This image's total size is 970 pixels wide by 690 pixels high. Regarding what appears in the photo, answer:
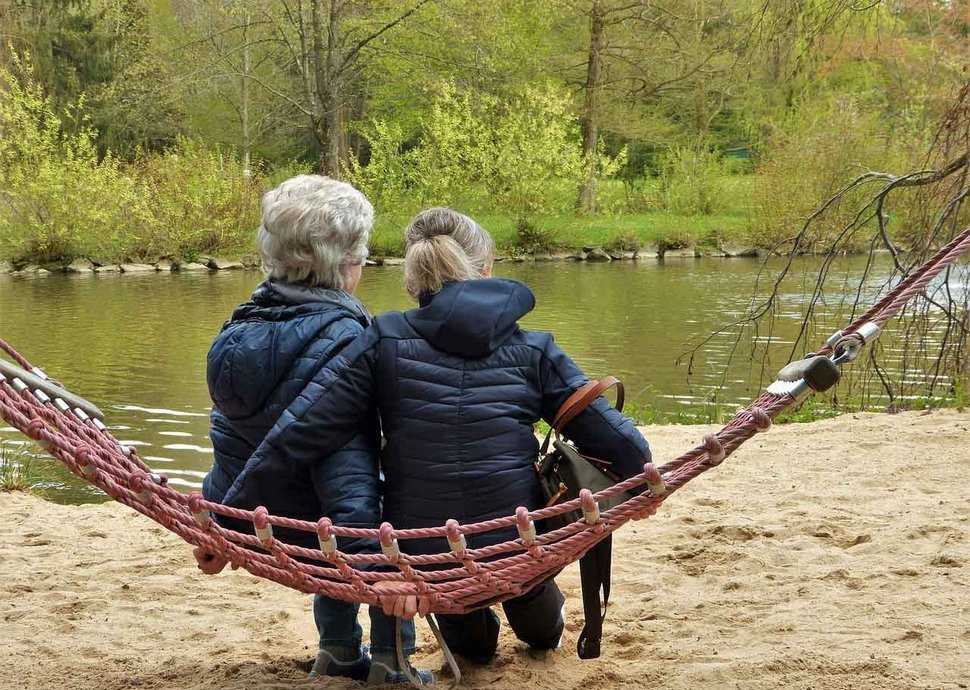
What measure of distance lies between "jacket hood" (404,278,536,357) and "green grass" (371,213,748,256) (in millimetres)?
19662

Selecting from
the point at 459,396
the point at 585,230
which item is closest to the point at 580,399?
the point at 459,396

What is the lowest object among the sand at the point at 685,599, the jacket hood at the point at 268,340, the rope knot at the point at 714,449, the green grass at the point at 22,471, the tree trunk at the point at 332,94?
the green grass at the point at 22,471

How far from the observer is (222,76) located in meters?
24.7

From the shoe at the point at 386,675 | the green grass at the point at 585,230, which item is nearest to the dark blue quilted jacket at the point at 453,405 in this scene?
the shoe at the point at 386,675

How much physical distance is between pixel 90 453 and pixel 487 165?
2066 centimetres

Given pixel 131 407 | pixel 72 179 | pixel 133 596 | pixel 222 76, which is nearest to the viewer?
pixel 133 596

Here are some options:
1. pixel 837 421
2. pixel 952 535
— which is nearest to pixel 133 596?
pixel 952 535

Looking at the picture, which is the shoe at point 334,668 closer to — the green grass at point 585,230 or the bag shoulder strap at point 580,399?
the bag shoulder strap at point 580,399

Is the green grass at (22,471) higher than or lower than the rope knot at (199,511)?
lower

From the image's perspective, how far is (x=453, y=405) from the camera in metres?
2.29

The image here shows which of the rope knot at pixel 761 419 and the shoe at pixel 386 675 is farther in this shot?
the shoe at pixel 386 675

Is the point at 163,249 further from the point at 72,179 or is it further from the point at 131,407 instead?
the point at 131,407

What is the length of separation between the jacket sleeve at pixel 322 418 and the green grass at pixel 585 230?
64.5 ft

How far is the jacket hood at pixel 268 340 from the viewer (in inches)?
91.9
